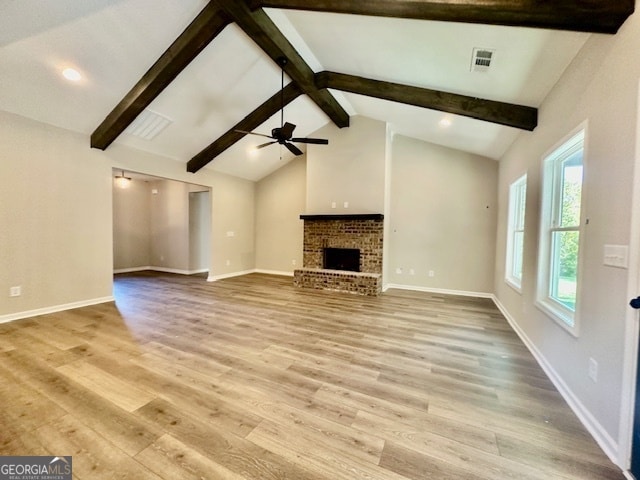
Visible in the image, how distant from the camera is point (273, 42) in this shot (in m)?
3.18

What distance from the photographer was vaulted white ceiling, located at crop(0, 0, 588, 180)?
2403 millimetres

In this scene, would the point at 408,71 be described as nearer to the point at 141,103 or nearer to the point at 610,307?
the point at 610,307

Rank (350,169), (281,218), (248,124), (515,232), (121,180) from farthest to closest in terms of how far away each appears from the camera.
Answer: (281,218) → (121,180) → (350,169) → (248,124) → (515,232)

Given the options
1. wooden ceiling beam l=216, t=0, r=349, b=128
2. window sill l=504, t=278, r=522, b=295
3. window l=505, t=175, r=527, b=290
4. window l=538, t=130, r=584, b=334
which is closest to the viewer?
window l=538, t=130, r=584, b=334

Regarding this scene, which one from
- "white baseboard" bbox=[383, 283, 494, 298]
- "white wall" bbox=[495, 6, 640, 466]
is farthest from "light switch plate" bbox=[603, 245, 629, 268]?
"white baseboard" bbox=[383, 283, 494, 298]

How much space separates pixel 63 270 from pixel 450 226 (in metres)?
6.82

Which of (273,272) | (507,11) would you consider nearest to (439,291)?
(273,272)

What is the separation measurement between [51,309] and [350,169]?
567 centimetres

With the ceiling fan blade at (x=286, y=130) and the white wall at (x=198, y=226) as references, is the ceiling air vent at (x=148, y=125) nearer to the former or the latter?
the ceiling fan blade at (x=286, y=130)

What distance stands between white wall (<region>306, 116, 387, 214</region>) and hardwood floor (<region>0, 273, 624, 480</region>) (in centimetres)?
289

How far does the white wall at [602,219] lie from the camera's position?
4.73 feet

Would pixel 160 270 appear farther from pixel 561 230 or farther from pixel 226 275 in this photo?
pixel 561 230

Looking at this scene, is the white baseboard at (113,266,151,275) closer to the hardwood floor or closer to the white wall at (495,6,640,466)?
the hardwood floor

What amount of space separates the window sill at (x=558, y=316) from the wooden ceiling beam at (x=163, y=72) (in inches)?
177
